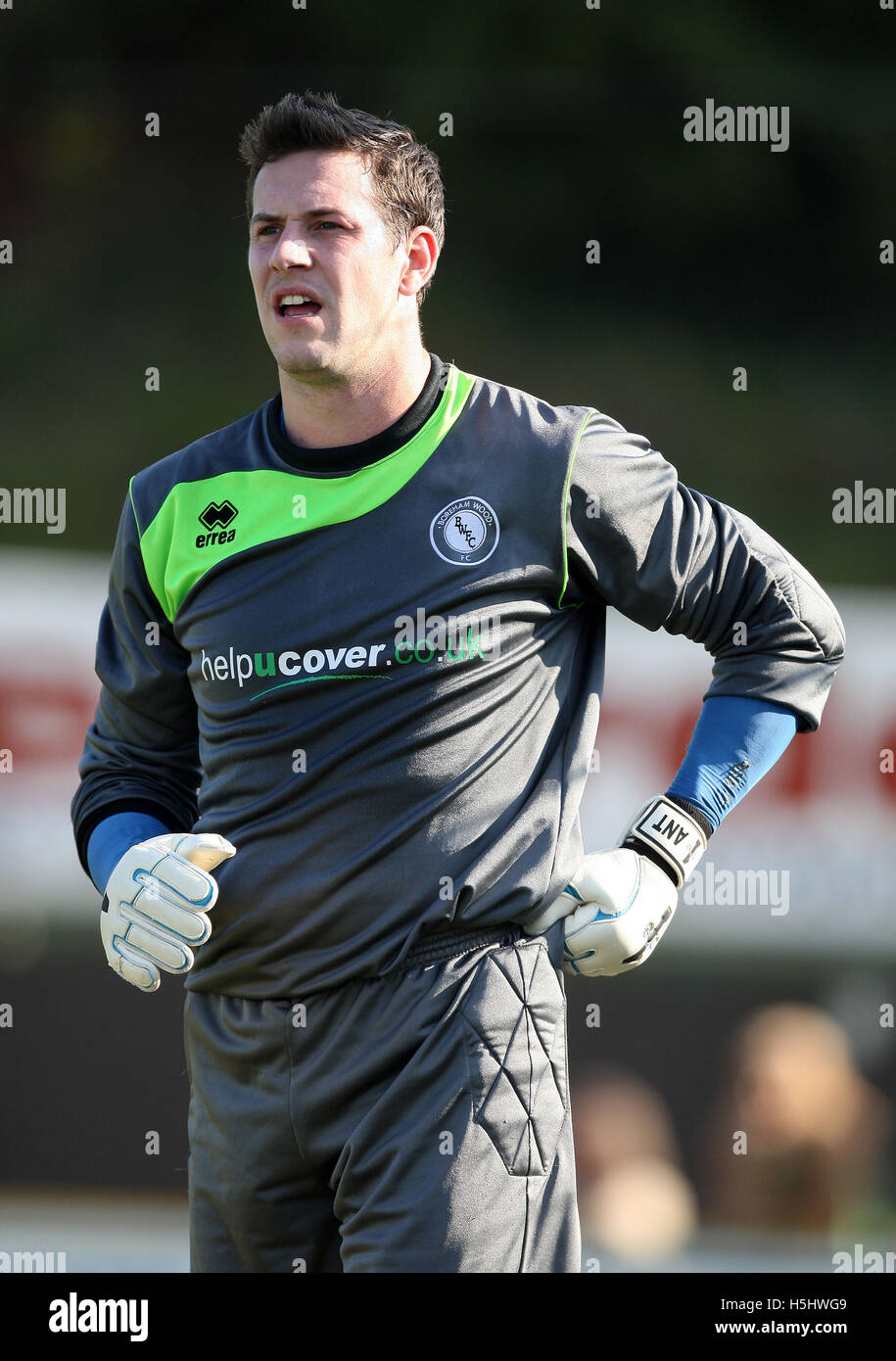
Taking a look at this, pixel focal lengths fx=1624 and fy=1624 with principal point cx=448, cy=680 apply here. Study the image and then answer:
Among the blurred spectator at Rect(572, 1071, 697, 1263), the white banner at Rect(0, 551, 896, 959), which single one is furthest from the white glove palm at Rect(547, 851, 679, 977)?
the blurred spectator at Rect(572, 1071, 697, 1263)

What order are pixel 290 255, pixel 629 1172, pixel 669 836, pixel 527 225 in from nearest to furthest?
1. pixel 290 255
2. pixel 669 836
3. pixel 629 1172
4. pixel 527 225

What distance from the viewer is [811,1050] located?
3426 mm

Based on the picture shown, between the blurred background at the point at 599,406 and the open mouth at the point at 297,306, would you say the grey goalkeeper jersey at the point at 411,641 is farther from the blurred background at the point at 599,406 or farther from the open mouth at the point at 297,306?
the blurred background at the point at 599,406

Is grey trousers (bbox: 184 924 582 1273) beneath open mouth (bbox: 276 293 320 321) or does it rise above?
beneath

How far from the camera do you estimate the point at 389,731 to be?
186cm

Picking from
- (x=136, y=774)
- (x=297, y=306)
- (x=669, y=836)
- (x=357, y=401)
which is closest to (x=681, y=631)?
(x=669, y=836)

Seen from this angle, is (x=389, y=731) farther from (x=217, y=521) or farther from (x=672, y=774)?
(x=672, y=774)

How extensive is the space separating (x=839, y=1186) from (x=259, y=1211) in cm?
190

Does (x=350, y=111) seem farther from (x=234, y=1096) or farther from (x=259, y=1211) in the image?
(x=259, y=1211)

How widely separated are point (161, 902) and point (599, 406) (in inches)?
79.1

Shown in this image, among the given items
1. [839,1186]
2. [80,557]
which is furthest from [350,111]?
[839,1186]

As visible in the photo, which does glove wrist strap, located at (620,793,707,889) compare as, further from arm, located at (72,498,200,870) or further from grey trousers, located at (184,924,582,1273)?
arm, located at (72,498,200,870)

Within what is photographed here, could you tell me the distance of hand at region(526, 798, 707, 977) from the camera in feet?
6.29

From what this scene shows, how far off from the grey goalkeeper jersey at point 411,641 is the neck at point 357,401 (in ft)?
0.16
